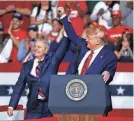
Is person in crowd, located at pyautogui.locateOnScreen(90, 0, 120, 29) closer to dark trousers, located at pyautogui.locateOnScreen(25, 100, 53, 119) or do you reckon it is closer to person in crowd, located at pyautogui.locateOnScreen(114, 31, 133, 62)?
person in crowd, located at pyautogui.locateOnScreen(114, 31, 133, 62)

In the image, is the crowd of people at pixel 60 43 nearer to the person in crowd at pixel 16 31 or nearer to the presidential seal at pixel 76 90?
the person in crowd at pixel 16 31

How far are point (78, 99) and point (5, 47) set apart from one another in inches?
159

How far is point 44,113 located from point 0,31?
328 centimetres

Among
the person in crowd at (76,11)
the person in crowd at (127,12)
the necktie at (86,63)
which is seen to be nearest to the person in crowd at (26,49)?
the person in crowd at (76,11)

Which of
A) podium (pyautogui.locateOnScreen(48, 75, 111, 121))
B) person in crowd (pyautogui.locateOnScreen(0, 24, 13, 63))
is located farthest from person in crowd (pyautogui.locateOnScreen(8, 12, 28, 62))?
podium (pyautogui.locateOnScreen(48, 75, 111, 121))

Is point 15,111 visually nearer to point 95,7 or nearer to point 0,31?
point 0,31

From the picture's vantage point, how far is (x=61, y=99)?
382 centimetres

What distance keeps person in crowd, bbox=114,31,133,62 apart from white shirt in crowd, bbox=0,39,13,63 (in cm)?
155

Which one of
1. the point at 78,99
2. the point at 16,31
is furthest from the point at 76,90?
the point at 16,31

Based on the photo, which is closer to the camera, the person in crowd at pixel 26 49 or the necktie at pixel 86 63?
the necktie at pixel 86 63

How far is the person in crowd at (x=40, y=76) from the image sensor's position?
5031 mm

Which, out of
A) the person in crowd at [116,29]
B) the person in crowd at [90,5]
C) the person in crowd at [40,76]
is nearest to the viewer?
the person in crowd at [40,76]

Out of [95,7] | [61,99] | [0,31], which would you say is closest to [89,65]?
[61,99]

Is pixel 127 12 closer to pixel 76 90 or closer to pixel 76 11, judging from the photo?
pixel 76 11
